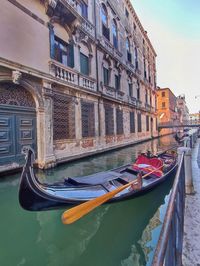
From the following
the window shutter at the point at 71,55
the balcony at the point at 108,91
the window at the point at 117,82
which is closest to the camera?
the window shutter at the point at 71,55

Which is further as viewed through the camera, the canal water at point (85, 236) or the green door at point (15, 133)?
the green door at point (15, 133)

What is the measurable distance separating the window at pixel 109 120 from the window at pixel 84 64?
254 cm

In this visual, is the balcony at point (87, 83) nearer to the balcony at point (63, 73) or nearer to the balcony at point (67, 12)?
the balcony at point (63, 73)

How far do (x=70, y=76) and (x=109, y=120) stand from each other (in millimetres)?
4681

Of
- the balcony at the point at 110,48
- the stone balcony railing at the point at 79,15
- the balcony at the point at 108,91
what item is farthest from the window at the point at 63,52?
the balcony at the point at 110,48

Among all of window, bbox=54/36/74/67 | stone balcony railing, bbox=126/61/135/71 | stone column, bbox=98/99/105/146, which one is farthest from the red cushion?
stone balcony railing, bbox=126/61/135/71

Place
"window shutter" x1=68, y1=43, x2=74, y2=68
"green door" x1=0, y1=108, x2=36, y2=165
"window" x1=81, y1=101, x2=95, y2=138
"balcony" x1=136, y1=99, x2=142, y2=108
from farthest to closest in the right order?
"balcony" x1=136, y1=99, x2=142, y2=108 < "window" x1=81, y1=101, x2=95, y2=138 < "window shutter" x1=68, y1=43, x2=74, y2=68 < "green door" x1=0, y1=108, x2=36, y2=165

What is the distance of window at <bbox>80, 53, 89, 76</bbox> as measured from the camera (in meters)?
10.1

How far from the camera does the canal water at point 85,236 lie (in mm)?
2469

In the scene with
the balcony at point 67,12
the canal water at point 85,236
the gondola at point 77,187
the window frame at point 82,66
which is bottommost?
the canal water at point 85,236

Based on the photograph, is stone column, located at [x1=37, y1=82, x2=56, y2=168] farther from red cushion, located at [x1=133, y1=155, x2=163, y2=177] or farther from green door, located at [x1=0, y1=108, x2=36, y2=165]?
red cushion, located at [x1=133, y1=155, x2=163, y2=177]

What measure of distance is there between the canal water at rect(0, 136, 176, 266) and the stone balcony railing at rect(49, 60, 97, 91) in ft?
17.4

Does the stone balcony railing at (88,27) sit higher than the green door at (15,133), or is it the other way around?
the stone balcony railing at (88,27)

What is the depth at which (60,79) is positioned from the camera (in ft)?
26.6
